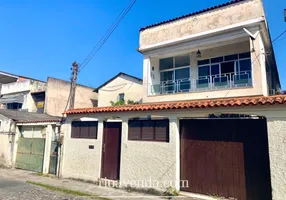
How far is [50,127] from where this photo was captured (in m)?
12.5

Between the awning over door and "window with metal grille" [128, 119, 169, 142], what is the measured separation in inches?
782

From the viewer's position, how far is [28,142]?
1370cm

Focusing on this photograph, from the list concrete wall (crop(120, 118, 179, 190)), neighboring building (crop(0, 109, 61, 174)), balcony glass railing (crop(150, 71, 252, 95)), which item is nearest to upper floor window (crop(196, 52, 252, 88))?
balcony glass railing (crop(150, 71, 252, 95))

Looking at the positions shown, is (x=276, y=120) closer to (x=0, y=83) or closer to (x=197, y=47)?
(x=197, y=47)

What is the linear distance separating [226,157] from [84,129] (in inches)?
267

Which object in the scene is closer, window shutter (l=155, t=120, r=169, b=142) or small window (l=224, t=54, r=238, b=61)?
window shutter (l=155, t=120, r=169, b=142)

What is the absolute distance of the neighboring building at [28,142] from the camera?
40.7ft

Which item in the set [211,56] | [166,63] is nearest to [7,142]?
[166,63]

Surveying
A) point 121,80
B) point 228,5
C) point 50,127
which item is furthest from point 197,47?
point 121,80

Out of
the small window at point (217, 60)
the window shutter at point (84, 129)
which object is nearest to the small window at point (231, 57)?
the small window at point (217, 60)

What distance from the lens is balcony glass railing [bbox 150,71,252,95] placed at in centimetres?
1101

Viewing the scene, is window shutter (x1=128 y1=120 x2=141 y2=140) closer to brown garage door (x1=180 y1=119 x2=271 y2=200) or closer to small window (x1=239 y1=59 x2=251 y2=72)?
brown garage door (x1=180 y1=119 x2=271 y2=200)

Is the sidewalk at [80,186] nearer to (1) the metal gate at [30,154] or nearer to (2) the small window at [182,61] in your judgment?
(1) the metal gate at [30,154]

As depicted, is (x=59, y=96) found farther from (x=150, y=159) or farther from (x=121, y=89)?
(x=150, y=159)
